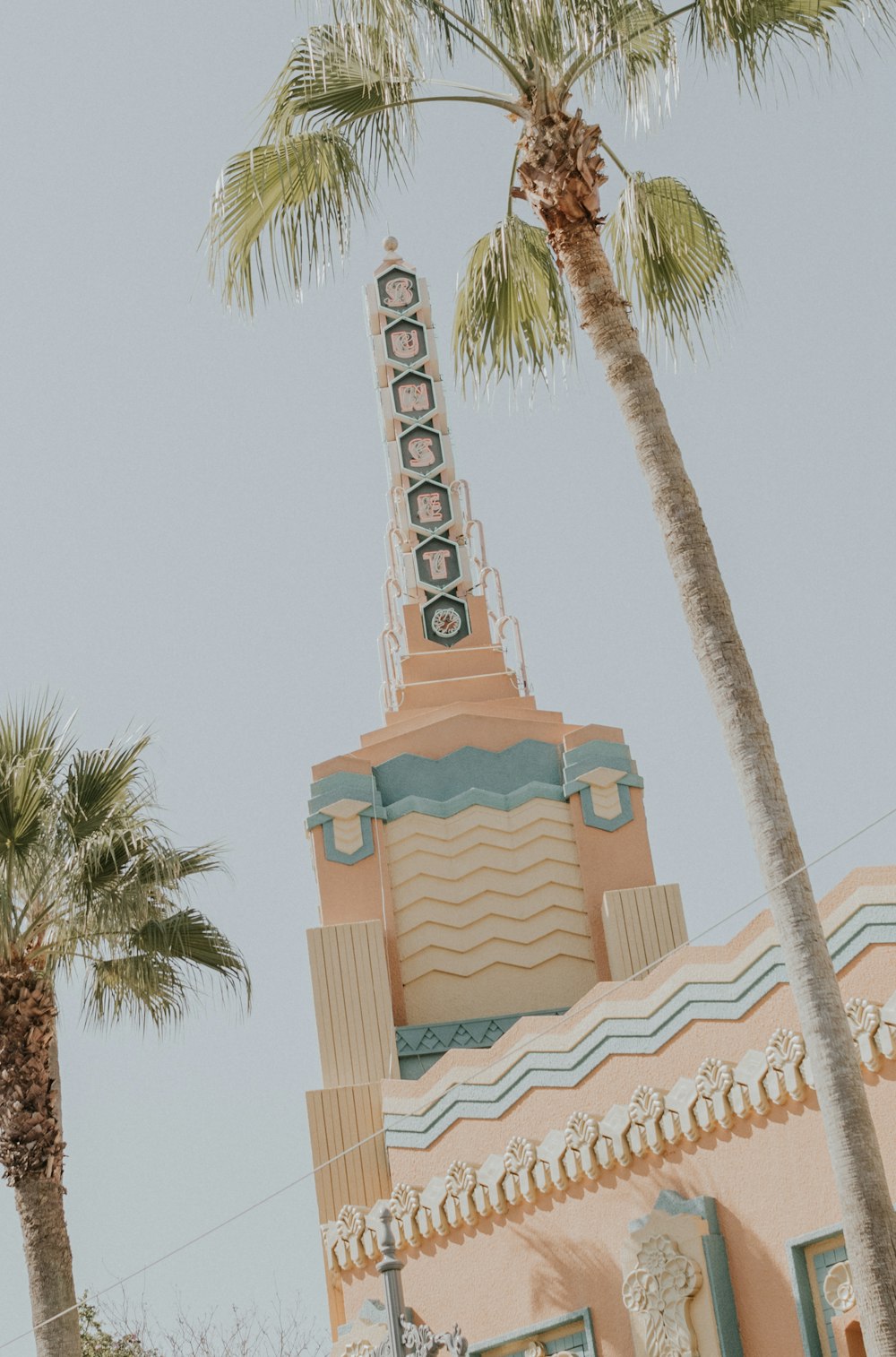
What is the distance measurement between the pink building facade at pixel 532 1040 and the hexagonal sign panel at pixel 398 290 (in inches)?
63.5

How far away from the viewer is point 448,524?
848 inches

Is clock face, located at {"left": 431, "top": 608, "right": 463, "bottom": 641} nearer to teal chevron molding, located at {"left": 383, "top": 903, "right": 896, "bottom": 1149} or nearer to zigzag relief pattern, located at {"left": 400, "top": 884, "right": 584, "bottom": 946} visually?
zigzag relief pattern, located at {"left": 400, "top": 884, "right": 584, "bottom": 946}

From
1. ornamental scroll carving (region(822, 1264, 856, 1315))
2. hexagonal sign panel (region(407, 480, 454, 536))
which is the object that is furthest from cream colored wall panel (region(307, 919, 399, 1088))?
hexagonal sign panel (region(407, 480, 454, 536))

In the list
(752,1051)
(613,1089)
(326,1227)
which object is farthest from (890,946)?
(326,1227)

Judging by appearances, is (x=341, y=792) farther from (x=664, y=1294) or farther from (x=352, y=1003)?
(x=664, y=1294)

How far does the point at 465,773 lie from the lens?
1881 cm

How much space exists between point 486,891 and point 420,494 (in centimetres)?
588

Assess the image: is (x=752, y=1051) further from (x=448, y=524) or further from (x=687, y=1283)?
(x=448, y=524)

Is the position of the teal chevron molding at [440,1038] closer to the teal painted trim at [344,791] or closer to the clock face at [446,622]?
the teal painted trim at [344,791]

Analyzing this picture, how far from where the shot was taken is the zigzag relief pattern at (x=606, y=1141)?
39.6ft

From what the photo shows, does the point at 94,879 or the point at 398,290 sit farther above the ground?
the point at 398,290

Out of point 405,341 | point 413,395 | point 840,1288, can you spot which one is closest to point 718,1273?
point 840,1288

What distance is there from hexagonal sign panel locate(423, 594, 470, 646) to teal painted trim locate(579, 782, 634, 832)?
301 cm

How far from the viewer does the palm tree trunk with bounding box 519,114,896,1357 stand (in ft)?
28.5
